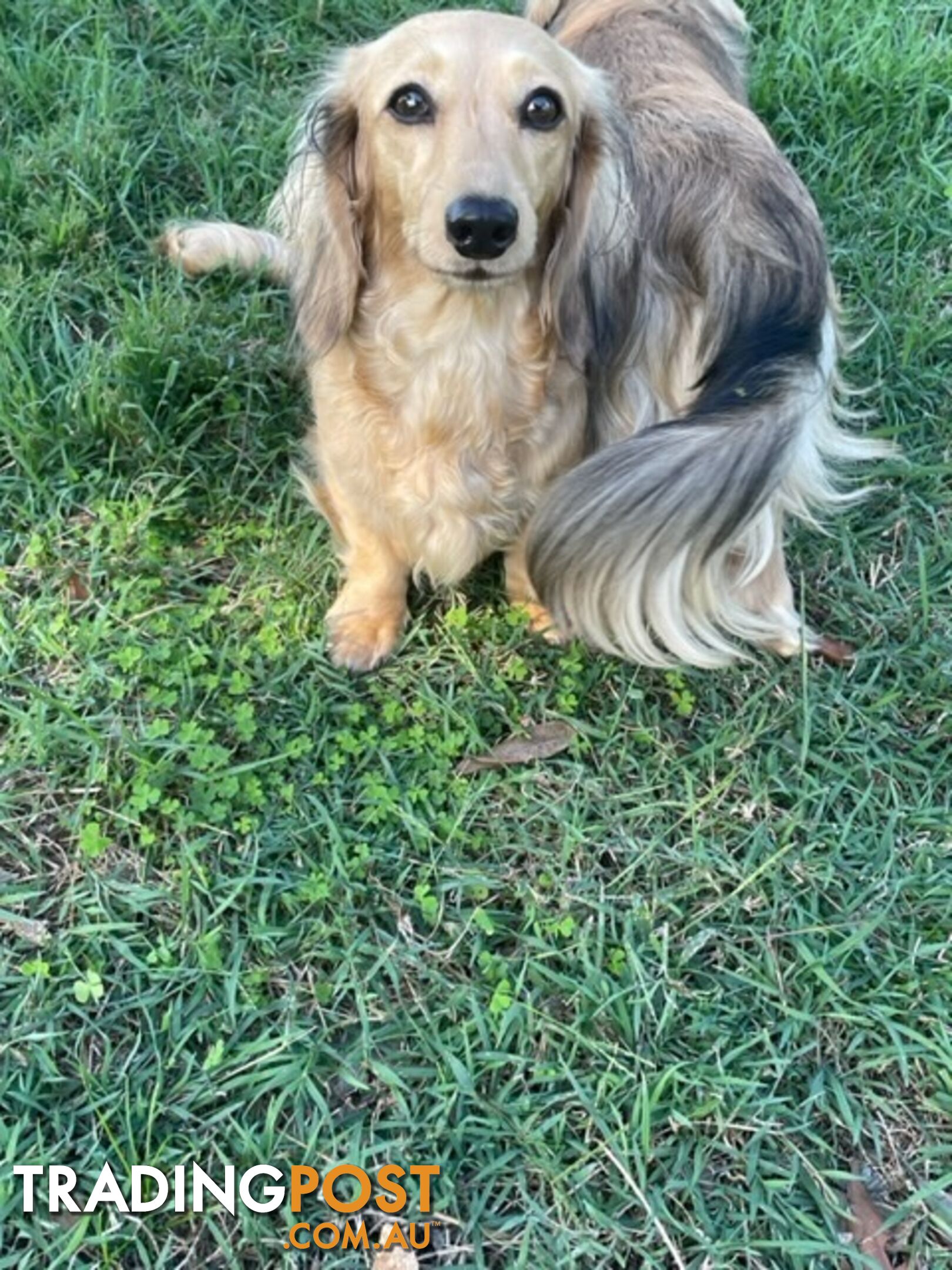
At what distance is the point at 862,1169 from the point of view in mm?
1877

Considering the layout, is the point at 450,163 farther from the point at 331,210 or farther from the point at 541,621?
the point at 541,621

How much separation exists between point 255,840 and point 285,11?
7.54 feet

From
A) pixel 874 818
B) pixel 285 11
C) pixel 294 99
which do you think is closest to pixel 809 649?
pixel 874 818

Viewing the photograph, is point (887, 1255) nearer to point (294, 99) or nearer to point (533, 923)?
point (533, 923)

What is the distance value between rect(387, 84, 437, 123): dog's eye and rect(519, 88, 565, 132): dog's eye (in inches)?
5.5

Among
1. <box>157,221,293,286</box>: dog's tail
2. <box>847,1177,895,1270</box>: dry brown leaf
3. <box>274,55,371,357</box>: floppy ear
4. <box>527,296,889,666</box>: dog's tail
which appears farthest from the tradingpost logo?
<box>157,221,293,286</box>: dog's tail

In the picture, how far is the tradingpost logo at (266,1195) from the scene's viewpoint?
1764mm

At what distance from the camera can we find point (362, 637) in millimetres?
2348

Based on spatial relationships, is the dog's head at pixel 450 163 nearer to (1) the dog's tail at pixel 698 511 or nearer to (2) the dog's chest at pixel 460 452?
(2) the dog's chest at pixel 460 452

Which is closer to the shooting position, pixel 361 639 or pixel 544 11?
pixel 361 639

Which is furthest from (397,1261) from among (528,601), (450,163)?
(450,163)

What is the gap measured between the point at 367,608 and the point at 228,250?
0.97 metres

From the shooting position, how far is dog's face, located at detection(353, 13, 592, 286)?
5.79 feet

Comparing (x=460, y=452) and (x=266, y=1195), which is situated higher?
(x=460, y=452)
